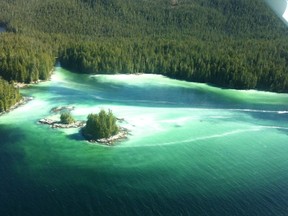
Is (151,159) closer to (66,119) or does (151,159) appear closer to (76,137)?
(76,137)

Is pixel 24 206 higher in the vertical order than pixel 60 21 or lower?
lower

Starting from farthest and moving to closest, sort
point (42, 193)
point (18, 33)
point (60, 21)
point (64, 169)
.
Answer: point (60, 21), point (18, 33), point (64, 169), point (42, 193)

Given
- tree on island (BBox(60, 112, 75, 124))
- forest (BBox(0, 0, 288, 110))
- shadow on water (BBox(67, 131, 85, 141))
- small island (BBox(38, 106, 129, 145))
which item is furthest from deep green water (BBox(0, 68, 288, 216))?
forest (BBox(0, 0, 288, 110))

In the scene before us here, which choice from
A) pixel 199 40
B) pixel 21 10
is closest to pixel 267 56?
pixel 199 40

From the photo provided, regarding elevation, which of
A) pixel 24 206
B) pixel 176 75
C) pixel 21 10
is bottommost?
pixel 24 206

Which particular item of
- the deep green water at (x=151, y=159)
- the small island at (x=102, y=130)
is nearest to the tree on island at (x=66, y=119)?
the deep green water at (x=151, y=159)

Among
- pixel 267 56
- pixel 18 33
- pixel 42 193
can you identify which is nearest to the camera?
pixel 42 193

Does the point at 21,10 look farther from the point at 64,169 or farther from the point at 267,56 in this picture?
the point at 64,169

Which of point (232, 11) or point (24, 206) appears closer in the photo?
point (24, 206)
